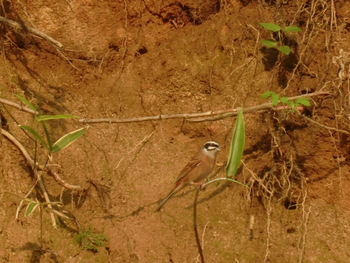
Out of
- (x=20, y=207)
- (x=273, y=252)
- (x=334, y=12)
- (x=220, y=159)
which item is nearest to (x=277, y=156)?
(x=220, y=159)

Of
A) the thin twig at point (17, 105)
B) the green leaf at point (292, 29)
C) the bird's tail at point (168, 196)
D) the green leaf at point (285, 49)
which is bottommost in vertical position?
the bird's tail at point (168, 196)

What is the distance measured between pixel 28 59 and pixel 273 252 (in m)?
2.65

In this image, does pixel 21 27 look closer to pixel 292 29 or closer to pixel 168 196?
pixel 168 196

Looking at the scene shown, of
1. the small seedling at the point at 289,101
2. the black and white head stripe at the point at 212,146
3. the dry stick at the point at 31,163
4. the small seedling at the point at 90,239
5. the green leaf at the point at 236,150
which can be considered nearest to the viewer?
the green leaf at the point at 236,150

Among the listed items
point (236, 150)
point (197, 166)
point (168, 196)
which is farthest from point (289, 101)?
point (168, 196)

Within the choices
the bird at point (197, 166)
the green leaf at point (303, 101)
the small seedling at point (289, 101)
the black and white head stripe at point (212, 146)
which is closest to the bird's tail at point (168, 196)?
the bird at point (197, 166)

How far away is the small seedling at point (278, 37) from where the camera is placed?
4.84 m

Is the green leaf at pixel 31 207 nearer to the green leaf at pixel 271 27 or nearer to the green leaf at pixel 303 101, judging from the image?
the green leaf at pixel 303 101

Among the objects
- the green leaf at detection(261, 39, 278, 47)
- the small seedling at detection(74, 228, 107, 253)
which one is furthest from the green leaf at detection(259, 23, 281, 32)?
the small seedling at detection(74, 228, 107, 253)

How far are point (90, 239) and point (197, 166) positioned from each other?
106cm

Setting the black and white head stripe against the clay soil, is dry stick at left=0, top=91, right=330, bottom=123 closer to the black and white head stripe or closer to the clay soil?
the clay soil

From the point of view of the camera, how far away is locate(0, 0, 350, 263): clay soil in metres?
4.96

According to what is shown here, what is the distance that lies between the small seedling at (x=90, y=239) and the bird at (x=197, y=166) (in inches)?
20.7

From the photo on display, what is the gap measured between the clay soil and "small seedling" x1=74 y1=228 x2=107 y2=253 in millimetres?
15
